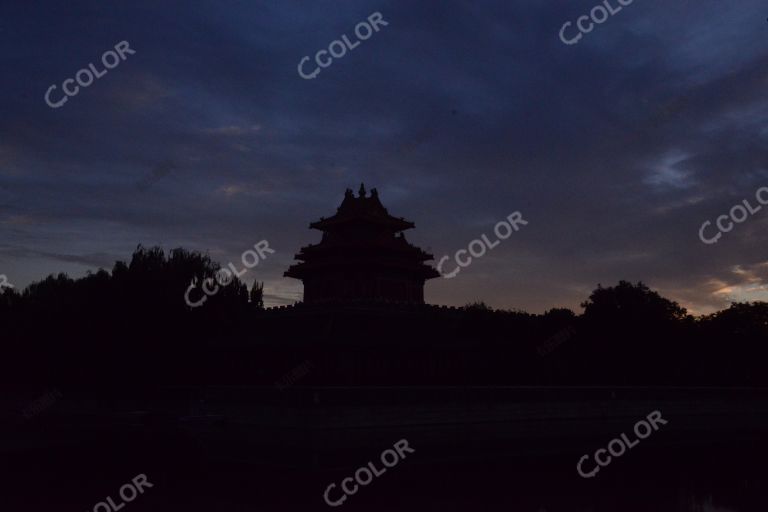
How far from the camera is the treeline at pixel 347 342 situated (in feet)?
Answer: 129

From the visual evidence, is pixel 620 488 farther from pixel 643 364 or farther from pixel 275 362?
pixel 275 362

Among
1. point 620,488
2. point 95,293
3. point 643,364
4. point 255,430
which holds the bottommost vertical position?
point 620,488

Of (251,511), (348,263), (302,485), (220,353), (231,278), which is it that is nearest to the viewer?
(251,511)

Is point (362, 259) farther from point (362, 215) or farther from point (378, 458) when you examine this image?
point (378, 458)

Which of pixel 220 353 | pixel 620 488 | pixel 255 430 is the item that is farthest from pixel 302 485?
pixel 220 353

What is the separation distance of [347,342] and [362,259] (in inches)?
485

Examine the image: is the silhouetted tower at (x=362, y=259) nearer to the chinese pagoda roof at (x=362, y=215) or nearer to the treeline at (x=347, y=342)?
the chinese pagoda roof at (x=362, y=215)

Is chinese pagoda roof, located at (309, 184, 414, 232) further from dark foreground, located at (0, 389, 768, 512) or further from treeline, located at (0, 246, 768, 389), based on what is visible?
dark foreground, located at (0, 389, 768, 512)

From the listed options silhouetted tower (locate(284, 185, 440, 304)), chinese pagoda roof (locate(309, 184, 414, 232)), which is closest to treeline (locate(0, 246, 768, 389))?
silhouetted tower (locate(284, 185, 440, 304))

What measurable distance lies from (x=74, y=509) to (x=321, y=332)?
17.7 m

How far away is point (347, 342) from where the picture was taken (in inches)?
1480

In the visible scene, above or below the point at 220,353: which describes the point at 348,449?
below

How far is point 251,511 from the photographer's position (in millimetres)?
23547

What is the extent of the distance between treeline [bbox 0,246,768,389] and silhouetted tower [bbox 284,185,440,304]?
4981 millimetres
